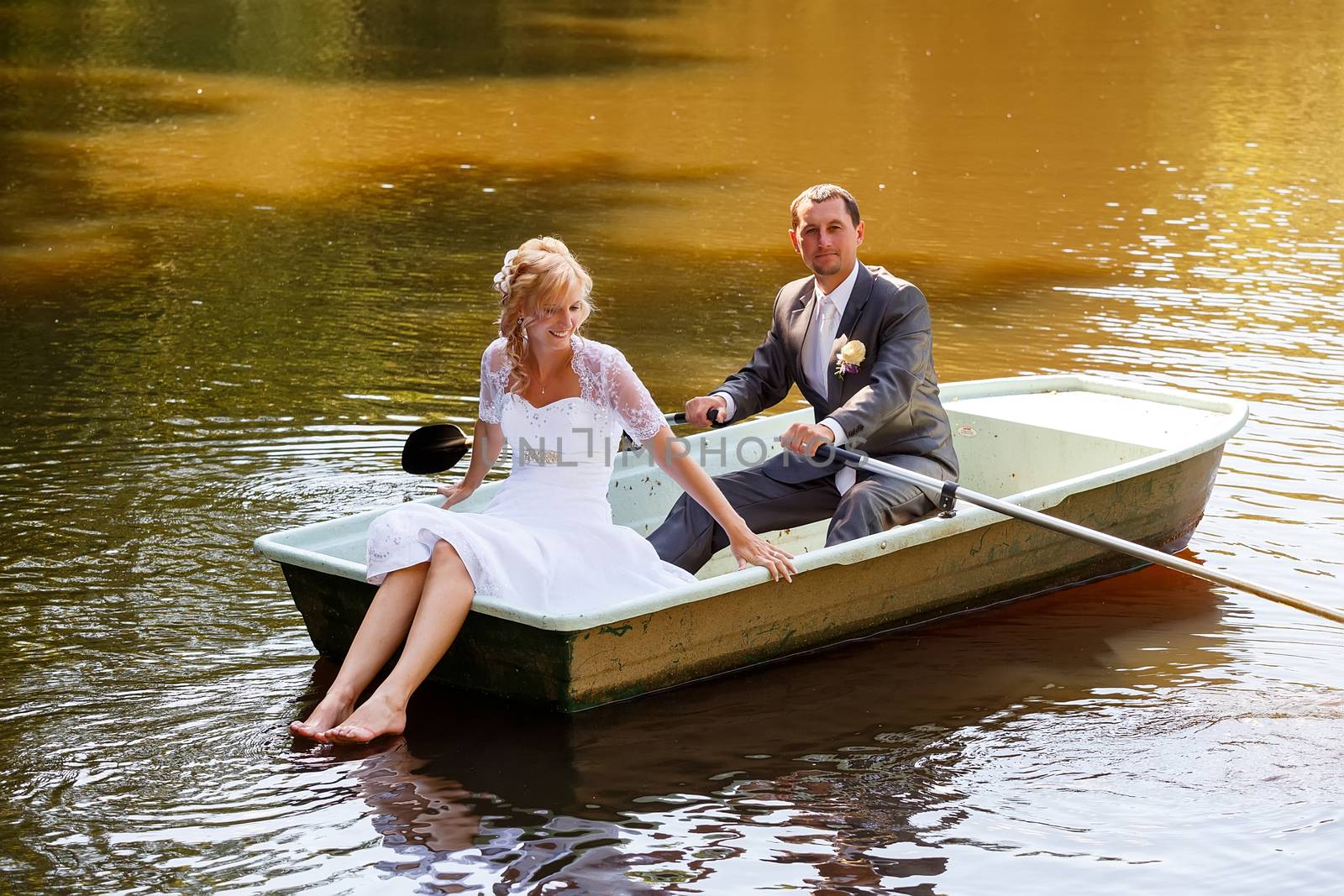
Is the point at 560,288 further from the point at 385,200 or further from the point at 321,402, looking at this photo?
the point at 385,200

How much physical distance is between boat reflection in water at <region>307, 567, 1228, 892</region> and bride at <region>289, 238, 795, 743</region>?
11.2 inches

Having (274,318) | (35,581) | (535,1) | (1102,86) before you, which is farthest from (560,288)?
(535,1)

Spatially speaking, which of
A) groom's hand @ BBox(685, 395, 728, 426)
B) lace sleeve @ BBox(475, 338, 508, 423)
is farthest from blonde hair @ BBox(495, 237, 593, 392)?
groom's hand @ BBox(685, 395, 728, 426)

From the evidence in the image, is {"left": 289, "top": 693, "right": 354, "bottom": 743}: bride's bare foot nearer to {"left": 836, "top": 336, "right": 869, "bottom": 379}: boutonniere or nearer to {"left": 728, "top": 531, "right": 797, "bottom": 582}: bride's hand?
{"left": 728, "top": 531, "right": 797, "bottom": 582}: bride's hand

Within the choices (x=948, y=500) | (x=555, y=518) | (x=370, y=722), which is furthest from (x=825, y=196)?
(x=370, y=722)

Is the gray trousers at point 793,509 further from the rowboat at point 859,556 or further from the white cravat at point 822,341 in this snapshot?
the white cravat at point 822,341

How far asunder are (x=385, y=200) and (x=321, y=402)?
194 inches

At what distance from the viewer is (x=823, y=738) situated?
4762 mm

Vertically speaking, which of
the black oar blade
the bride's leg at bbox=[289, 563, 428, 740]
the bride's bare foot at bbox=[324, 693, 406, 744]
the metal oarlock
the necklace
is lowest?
the bride's bare foot at bbox=[324, 693, 406, 744]

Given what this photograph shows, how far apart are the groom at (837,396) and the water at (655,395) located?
507mm

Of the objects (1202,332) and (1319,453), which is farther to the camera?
(1202,332)

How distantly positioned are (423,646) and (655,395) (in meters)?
3.84

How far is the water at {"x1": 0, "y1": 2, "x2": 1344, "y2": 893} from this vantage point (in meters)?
4.16

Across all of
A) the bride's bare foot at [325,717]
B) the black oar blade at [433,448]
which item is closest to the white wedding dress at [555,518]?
the bride's bare foot at [325,717]
